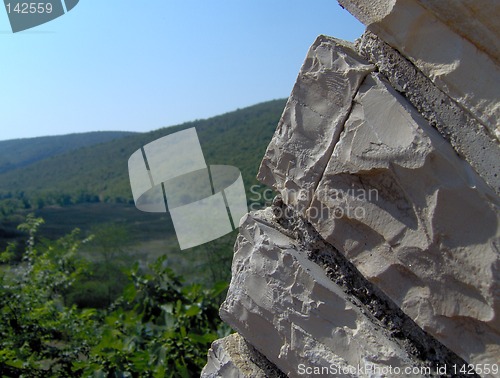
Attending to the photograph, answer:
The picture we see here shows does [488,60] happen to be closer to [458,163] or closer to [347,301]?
[458,163]

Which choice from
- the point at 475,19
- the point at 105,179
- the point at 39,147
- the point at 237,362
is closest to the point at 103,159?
the point at 105,179

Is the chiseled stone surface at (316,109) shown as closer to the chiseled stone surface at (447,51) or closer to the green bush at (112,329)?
the chiseled stone surface at (447,51)

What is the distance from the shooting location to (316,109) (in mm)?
1863

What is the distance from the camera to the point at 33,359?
4621 millimetres

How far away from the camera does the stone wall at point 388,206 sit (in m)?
1.61

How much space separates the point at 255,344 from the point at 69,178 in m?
19.7

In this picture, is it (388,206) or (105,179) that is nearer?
(388,206)

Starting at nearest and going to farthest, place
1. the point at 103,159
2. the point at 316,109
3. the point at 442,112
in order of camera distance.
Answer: the point at 442,112 → the point at 316,109 → the point at 103,159

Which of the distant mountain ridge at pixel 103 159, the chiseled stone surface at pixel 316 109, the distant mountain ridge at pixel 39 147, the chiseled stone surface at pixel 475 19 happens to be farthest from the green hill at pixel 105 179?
the chiseled stone surface at pixel 475 19

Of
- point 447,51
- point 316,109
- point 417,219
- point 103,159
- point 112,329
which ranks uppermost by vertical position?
point 447,51

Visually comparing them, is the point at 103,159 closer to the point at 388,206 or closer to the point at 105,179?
the point at 105,179

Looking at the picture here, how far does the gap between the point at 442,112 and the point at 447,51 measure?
17 centimetres

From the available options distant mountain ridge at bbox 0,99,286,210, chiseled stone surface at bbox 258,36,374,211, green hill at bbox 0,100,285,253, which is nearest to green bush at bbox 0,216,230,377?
chiseled stone surface at bbox 258,36,374,211

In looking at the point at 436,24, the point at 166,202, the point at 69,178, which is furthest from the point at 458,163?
the point at 69,178
